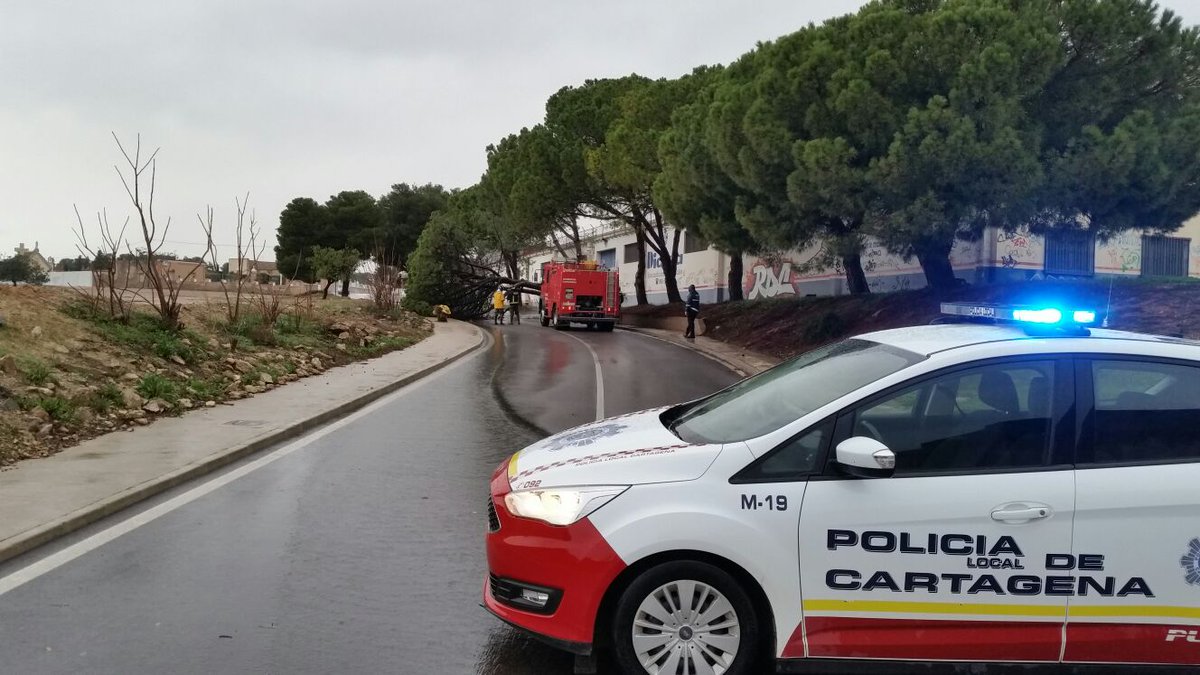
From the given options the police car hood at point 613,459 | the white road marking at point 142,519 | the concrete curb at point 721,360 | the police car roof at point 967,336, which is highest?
the police car roof at point 967,336

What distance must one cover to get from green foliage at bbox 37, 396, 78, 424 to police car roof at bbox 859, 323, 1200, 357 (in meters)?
8.32

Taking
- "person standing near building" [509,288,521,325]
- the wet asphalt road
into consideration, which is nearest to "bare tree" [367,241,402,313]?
"person standing near building" [509,288,521,325]

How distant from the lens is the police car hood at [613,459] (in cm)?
381

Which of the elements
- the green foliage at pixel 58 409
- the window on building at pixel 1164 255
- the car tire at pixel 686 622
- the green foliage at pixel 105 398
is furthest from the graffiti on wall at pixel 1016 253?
the car tire at pixel 686 622

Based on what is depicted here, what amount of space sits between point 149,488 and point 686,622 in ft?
17.7

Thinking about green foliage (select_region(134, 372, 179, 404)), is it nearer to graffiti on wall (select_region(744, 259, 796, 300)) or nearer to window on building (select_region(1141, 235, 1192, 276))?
graffiti on wall (select_region(744, 259, 796, 300))

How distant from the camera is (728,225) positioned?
1059 inches

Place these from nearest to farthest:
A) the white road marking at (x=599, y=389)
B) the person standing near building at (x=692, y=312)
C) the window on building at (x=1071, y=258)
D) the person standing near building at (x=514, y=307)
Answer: the white road marking at (x=599, y=389), the window on building at (x=1071, y=258), the person standing near building at (x=692, y=312), the person standing near building at (x=514, y=307)

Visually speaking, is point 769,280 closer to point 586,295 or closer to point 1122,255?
point 586,295

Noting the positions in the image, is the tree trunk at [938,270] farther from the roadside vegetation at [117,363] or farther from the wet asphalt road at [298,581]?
the wet asphalt road at [298,581]

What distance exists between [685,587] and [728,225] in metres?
23.8

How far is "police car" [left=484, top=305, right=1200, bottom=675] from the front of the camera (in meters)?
3.68

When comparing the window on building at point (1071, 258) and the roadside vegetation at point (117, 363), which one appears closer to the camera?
the roadside vegetation at point (117, 363)

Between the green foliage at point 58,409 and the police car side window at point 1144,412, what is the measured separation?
9.42 metres
